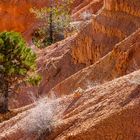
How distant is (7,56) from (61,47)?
36.1ft

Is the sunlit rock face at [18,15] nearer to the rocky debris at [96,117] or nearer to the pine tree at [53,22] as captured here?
the pine tree at [53,22]

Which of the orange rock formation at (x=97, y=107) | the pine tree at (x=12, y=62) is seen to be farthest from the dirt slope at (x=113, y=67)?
the pine tree at (x=12, y=62)

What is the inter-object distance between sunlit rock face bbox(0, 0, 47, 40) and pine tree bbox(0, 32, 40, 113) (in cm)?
3176

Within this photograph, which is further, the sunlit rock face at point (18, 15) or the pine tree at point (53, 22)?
the sunlit rock face at point (18, 15)

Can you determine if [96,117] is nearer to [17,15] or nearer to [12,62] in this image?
[12,62]

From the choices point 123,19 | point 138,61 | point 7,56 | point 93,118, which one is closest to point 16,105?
point 7,56

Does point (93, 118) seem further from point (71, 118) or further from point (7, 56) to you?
point (7, 56)

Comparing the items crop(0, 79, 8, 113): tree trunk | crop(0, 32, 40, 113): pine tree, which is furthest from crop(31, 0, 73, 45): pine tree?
crop(0, 79, 8, 113): tree trunk

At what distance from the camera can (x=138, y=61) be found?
66.6 feet

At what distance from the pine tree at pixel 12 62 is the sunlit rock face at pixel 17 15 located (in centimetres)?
3176

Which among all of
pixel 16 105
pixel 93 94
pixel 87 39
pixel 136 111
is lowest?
pixel 16 105

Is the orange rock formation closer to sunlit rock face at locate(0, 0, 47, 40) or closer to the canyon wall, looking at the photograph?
the canyon wall

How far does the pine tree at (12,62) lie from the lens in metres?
23.6

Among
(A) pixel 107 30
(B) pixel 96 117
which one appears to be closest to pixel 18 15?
(A) pixel 107 30
